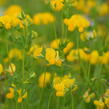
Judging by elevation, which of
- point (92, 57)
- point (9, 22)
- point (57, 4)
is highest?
point (57, 4)

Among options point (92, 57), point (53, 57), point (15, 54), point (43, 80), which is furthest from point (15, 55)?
point (53, 57)

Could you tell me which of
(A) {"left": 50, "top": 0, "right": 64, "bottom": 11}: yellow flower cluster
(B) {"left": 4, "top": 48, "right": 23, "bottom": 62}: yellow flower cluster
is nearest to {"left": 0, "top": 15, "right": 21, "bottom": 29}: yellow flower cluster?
(A) {"left": 50, "top": 0, "right": 64, "bottom": 11}: yellow flower cluster

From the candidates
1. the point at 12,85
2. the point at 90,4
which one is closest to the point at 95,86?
the point at 12,85

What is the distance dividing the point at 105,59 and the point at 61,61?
22.7 inches

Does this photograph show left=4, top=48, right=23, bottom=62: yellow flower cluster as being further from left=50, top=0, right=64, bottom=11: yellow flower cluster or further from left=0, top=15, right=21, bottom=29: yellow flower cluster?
left=50, top=0, right=64, bottom=11: yellow flower cluster

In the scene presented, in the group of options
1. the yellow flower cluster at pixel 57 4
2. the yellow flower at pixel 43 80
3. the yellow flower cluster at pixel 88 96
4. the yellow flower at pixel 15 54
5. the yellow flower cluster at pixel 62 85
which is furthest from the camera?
the yellow flower at pixel 15 54

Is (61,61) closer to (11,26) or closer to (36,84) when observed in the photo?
(11,26)

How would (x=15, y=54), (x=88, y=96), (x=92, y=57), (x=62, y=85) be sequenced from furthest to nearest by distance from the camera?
(x=15, y=54), (x=92, y=57), (x=88, y=96), (x=62, y=85)

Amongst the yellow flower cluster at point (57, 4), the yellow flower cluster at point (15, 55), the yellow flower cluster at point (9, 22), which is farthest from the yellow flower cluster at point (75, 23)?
the yellow flower cluster at point (15, 55)

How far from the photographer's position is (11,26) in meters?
2.33

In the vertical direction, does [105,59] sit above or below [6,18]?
below

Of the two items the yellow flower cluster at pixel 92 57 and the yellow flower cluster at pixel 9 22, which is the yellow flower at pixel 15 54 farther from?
the yellow flower cluster at pixel 9 22

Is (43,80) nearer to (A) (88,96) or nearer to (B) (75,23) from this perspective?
(A) (88,96)

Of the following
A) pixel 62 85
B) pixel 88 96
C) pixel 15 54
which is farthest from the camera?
pixel 15 54
